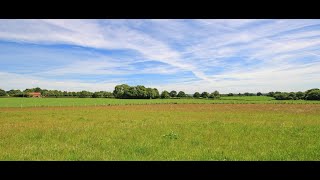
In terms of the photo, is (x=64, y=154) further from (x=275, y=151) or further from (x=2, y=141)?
(x=275, y=151)

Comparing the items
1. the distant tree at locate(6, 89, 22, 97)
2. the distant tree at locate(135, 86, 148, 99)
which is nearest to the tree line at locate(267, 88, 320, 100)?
the distant tree at locate(135, 86, 148, 99)

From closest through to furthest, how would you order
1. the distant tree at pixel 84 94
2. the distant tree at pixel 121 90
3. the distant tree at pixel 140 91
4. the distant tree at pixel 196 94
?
the distant tree at pixel 121 90
the distant tree at pixel 140 91
the distant tree at pixel 84 94
the distant tree at pixel 196 94

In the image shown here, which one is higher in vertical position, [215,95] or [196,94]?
[196,94]

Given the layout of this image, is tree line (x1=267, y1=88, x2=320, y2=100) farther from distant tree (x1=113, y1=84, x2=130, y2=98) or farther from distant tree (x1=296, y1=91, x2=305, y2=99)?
distant tree (x1=113, y1=84, x2=130, y2=98)

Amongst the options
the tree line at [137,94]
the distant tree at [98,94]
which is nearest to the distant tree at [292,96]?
the tree line at [137,94]

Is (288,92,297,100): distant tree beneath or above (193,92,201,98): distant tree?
beneath

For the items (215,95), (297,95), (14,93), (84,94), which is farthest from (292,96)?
(14,93)

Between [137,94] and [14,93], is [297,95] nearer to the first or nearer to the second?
[137,94]

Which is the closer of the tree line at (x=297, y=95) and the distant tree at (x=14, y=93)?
the tree line at (x=297, y=95)

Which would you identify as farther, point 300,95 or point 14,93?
point 14,93

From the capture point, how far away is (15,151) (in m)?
9.05

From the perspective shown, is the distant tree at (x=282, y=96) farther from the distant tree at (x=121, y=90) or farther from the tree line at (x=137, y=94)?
the distant tree at (x=121, y=90)
